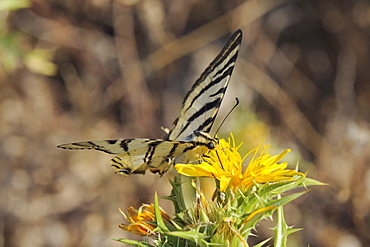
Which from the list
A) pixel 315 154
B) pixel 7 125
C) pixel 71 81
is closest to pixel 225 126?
pixel 315 154

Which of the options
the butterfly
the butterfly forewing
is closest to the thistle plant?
the butterfly

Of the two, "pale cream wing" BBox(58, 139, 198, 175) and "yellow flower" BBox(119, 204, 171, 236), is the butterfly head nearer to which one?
"pale cream wing" BBox(58, 139, 198, 175)

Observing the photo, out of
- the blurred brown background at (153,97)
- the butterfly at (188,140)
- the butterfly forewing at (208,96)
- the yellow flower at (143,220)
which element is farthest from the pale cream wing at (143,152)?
the blurred brown background at (153,97)

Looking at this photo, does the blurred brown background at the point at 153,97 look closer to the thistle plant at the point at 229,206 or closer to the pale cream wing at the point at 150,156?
the pale cream wing at the point at 150,156

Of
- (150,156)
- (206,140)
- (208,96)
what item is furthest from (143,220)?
(208,96)

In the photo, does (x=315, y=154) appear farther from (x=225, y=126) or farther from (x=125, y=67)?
(x=125, y=67)

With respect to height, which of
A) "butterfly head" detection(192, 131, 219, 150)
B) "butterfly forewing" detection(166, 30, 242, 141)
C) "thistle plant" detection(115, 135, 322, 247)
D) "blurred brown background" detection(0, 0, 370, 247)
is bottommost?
"thistle plant" detection(115, 135, 322, 247)
